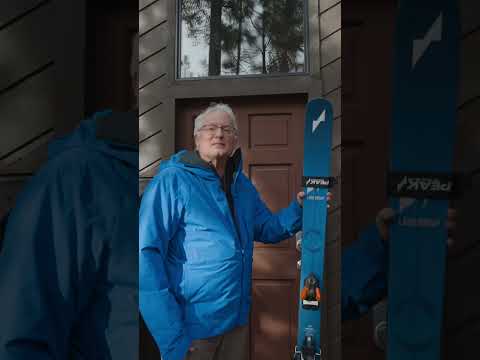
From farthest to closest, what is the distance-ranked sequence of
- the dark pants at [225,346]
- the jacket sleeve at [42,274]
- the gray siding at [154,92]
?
1. the dark pants at [225,346]
2. the gray siding at [154,92]
3. the jacket sleeve at [42,274]

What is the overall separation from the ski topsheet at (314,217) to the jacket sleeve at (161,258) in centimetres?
16

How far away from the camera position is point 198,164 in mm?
495

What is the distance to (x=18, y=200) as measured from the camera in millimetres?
275

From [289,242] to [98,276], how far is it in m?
0.35

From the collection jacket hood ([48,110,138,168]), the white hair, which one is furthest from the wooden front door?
jacket hood ([48,110,138,168])

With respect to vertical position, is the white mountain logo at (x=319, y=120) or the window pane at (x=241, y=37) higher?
the window pane at (x=241, y=37)
